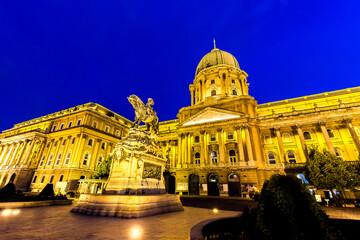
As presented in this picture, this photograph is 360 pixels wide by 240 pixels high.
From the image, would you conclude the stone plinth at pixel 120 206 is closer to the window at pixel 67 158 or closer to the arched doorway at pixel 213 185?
the arched doorway at pixel 213 185

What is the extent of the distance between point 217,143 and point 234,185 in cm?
795

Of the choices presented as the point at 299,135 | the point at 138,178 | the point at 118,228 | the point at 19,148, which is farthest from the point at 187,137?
the point at 19,148

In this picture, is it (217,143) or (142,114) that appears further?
(217,143)

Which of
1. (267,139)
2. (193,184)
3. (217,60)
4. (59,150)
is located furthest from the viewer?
(217,60)

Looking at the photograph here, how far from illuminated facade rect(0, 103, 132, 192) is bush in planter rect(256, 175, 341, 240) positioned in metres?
33.4

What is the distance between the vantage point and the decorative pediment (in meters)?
31.6

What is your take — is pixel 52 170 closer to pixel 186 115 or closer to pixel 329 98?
pixel 186 115

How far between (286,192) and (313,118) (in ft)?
111

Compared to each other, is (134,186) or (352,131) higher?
(352,131)

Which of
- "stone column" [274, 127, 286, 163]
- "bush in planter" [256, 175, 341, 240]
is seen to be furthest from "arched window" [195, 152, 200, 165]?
"bush in planter" [256, 175, 341, 240]

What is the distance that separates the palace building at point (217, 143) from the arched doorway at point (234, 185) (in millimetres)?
151

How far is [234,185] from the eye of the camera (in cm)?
2714

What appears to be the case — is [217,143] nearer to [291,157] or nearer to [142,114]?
[291,157]

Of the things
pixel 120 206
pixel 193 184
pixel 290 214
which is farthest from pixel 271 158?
pixel 290 214
